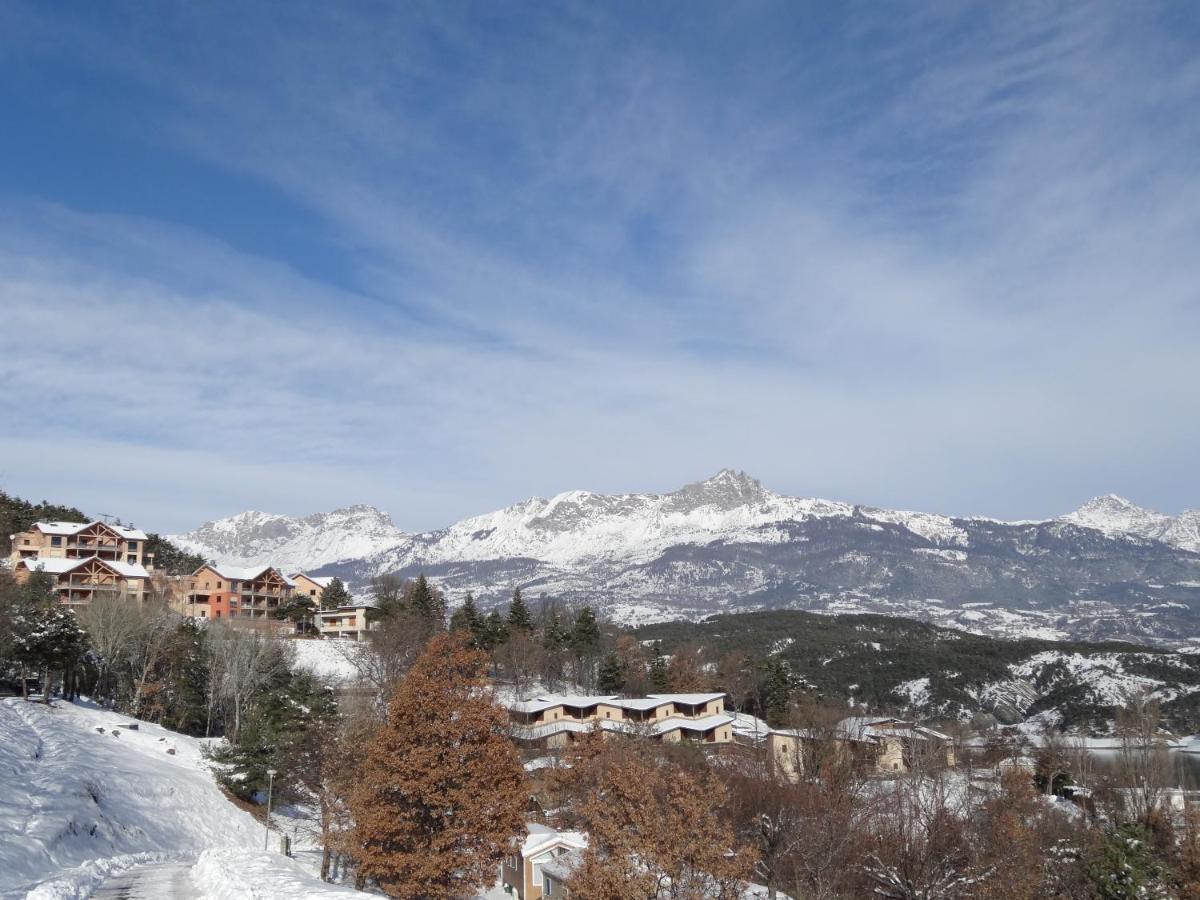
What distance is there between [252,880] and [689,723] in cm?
6255

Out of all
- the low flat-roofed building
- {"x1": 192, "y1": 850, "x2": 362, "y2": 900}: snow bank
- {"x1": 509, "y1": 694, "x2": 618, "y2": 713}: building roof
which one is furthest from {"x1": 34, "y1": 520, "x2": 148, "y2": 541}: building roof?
{"x1": 192, "y1": 850, "x2": 362, "y2": 900}: snow bank

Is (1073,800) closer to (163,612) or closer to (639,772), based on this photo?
(639,772)

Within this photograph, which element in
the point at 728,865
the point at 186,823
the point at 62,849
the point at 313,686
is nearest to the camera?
the point at 62,849

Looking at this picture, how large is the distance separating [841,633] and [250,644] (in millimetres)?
138715

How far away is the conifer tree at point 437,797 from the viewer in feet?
79.9

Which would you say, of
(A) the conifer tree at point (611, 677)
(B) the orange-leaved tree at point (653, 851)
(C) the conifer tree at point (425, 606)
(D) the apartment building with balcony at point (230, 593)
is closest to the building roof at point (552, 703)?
(A) the conifer tree at point (611, 677)

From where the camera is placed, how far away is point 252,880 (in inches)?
773

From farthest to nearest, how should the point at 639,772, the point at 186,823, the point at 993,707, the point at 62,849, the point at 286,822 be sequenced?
the point at 993,707, the point at 286,822, the point at 186,823, the point at 639,772, the point at 62,849

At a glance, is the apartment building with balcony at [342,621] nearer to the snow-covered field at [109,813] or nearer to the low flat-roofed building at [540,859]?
the snow-covered field at [109,813]

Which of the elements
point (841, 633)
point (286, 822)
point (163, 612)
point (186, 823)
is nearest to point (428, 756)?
point (186, 823)

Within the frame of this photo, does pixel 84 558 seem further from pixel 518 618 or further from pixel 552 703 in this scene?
pixel 552 703

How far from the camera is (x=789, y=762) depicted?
73938mm

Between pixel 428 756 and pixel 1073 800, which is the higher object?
pixel 428 756

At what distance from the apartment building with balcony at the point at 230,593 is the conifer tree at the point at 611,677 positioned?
36.5m
